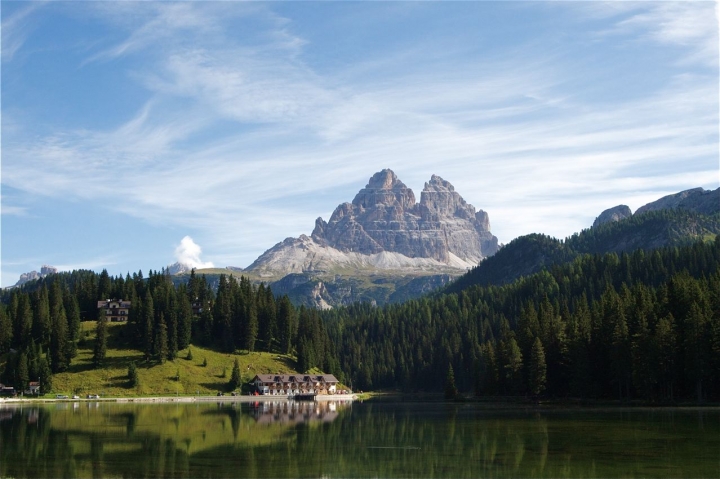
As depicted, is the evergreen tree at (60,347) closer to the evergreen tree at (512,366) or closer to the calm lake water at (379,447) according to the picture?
the calm lake water at (379,447)

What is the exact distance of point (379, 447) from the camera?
202ft

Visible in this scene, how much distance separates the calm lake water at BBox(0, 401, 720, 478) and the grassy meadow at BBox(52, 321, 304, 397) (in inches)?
2852

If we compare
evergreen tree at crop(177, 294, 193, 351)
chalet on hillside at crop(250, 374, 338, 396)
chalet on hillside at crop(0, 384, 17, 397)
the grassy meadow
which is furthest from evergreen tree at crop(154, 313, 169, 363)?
chalet on hillside at crop(0, 384, 17, 397)

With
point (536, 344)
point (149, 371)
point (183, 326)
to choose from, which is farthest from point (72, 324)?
point (536, 344)

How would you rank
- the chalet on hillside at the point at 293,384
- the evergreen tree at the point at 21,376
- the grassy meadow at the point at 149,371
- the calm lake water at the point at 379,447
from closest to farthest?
the calm lake water at the point at 379,447
the evergreen tree at the point at 21,376
the grassy meadow at the point at 149,371
the chalet on hillside at the point at 293,384

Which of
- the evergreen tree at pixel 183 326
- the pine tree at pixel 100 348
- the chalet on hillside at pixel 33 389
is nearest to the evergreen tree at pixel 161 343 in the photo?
the evergreen tree at pixel 183 326

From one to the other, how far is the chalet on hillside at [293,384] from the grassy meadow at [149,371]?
3.64m

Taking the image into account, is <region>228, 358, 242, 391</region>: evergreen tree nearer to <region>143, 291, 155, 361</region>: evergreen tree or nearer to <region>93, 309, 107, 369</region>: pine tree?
<region>143, 291, 155, 361</region>: evergreen tree

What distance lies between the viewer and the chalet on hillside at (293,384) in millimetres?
179375

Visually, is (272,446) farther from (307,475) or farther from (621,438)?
(621,438)

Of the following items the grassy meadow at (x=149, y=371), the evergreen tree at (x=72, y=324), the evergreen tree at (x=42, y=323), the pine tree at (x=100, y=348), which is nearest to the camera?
the grassy meadow at (x=149, y=371)

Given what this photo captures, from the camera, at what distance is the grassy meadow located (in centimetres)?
16100

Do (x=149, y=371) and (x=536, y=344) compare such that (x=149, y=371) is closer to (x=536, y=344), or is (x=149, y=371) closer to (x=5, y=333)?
(x=5, y=333)

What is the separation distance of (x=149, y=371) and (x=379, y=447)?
396ft
